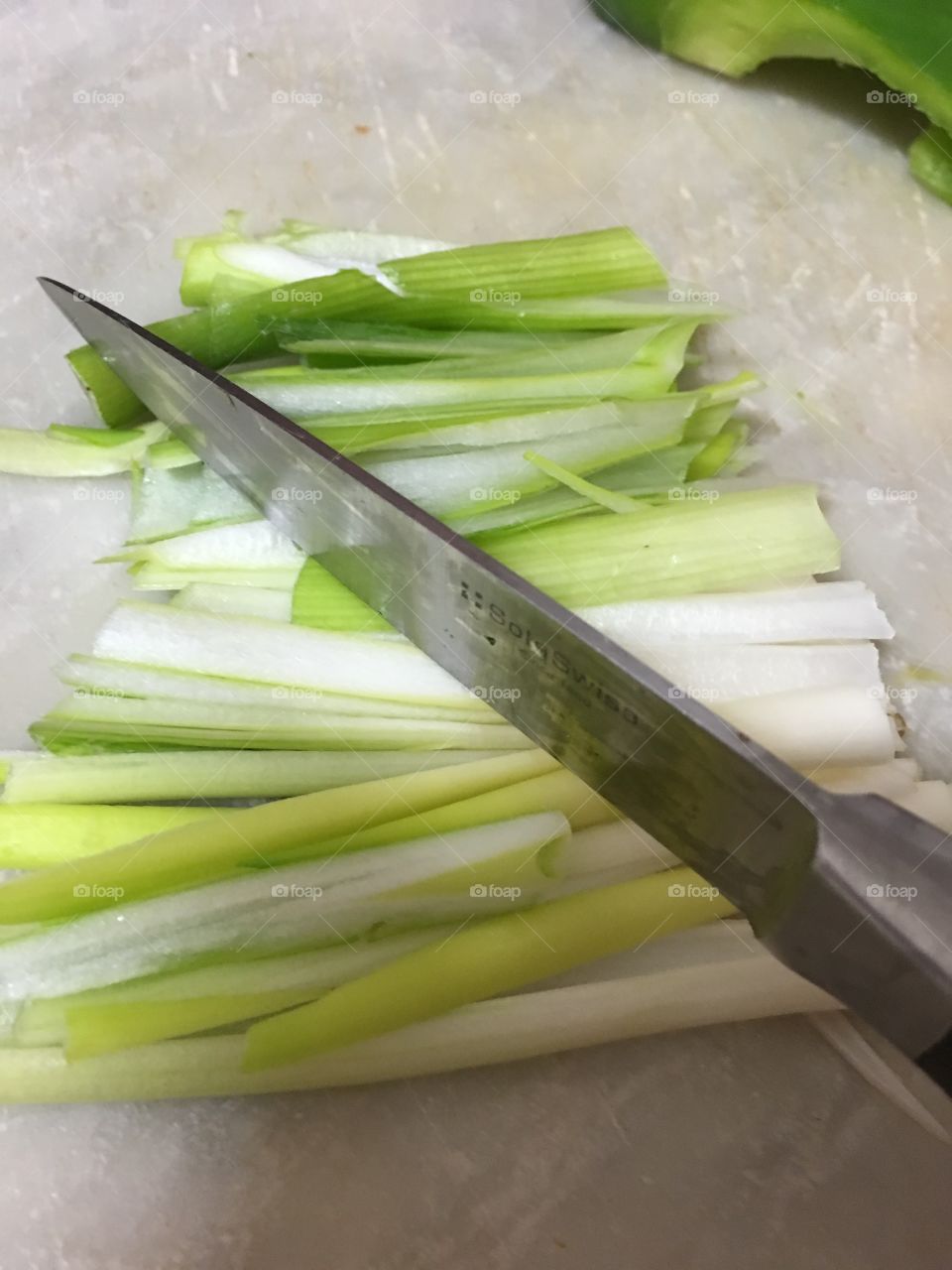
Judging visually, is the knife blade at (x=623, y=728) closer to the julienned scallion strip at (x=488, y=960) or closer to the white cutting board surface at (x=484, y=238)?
the julienned scallion strip at (x=488, y=960)

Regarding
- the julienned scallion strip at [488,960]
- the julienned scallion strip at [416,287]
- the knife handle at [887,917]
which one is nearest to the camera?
the knife handle at [887,917]

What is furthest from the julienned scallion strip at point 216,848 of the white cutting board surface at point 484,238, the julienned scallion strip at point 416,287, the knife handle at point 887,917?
the julienned scallion strip at point 416,287

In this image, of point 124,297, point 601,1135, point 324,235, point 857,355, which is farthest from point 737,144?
point 601,1135

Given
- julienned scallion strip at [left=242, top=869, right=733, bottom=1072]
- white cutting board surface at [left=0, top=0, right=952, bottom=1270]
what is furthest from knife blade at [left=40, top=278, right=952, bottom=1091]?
white cutting board surface at [left=0, top=0, right=952, bottom=1270]

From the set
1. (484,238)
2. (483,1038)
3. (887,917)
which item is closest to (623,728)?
(887,917)

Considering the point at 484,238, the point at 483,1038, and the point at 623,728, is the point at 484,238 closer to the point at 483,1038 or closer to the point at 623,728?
the point at 623,728
